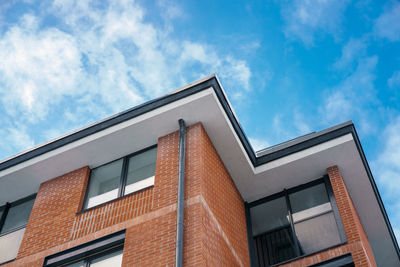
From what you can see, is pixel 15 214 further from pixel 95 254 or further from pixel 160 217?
pixel 160 217

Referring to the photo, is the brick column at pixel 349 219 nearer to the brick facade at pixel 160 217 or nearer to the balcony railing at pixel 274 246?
the balcony railing at pixel 274 246

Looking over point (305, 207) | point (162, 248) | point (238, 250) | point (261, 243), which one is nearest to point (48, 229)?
point (162, 248)

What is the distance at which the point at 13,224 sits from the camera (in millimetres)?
14703

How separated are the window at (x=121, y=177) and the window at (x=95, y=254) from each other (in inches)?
61.7

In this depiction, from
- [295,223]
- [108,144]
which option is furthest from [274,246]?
[108,144]

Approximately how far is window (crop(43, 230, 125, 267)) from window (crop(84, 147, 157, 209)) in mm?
1567

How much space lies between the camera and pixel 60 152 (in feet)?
47.0

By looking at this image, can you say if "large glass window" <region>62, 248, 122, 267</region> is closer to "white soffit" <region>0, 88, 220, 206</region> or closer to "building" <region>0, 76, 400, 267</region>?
"building" <region>0, 76, 400, 267</region>

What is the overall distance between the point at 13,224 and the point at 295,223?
8.40 meters

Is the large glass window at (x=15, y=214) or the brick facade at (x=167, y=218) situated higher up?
the large glass window at (x=15, y=214)

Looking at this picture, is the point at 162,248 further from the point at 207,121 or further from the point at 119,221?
the point at 207,121

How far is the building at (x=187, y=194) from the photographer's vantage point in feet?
38.9

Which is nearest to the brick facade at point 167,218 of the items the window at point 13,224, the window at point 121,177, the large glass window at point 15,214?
the window at point 121,177

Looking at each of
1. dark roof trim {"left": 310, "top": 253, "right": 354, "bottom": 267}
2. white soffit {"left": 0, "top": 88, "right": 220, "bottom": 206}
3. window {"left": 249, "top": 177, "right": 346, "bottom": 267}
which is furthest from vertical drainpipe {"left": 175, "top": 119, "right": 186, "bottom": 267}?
dark roof trim {"left": 310, "top": 253, "right": 354, "bottom": 267}
